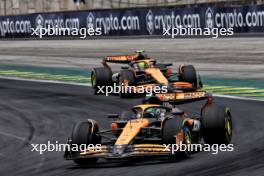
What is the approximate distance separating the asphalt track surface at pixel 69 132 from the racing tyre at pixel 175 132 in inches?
6.1

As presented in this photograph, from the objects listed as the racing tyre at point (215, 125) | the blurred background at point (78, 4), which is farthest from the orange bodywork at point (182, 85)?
the blurred background at point (78, 4)

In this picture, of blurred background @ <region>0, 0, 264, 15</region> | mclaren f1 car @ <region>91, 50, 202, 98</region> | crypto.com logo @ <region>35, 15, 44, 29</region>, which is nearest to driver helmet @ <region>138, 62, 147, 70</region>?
mclaren f1 car @ <region>91, 50, 202, 98</region>

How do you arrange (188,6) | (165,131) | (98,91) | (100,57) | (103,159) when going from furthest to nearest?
(188,6) → (100,57) → (98,91) → (103,159) → (165,131)

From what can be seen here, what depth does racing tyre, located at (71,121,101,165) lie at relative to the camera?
13859mm

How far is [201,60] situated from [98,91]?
40.4ft

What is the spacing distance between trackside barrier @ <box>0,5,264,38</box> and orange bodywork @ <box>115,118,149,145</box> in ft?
80.6

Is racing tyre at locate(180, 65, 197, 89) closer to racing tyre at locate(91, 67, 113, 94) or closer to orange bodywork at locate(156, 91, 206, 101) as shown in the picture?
racing tyre at locate(91, 67, 113, 94)

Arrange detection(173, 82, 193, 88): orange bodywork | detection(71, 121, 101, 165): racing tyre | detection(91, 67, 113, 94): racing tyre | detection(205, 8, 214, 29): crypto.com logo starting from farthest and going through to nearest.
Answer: detection(205, 8, 214, 29): crypto.com logo → detection(91, 67, 113, 94): racing tyre → detection(173, 82, 193, 88): orange bodywork → detection(71, 121, 101, 165): racing tyre

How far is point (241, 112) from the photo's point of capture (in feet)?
65.1

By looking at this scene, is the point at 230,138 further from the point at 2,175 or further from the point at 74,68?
the point at 74,68

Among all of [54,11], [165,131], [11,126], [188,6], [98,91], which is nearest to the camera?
[165,131]

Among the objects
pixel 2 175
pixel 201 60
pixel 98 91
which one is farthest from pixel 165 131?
pixel 201 60

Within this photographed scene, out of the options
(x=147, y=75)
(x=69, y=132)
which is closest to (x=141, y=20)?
(x=147, y=75)

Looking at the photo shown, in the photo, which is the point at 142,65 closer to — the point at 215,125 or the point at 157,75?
the point at 157,75
